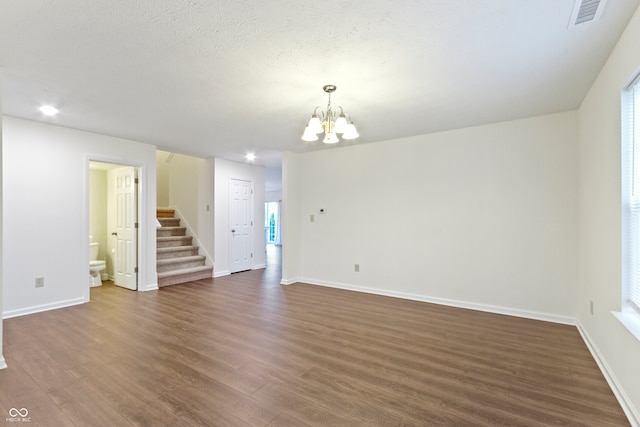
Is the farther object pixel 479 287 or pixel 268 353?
pixel 479 287

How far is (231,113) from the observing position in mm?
3451

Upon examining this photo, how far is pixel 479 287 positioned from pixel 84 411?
13.6 ft

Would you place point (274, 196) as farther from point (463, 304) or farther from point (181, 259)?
point (463, 304)

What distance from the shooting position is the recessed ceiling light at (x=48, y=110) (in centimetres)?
325

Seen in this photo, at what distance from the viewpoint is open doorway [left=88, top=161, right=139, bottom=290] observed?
498 centimetres

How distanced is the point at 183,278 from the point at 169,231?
1349 mm

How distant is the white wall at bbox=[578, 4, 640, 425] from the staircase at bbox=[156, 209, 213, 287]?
18.9 ft

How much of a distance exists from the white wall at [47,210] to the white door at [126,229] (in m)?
0.70

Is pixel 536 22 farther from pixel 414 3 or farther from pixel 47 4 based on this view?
pixel 47 4

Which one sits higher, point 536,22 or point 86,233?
point 536,22

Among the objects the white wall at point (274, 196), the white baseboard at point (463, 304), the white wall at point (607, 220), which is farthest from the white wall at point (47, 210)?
the white wall at point (274, 196)

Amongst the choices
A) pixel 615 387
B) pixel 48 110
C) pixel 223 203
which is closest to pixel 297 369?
pixel 615 387

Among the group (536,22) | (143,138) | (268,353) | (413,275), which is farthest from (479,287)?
(143,138)

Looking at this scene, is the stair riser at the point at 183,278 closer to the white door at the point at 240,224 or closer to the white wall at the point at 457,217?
the white door at the point at 240,224
